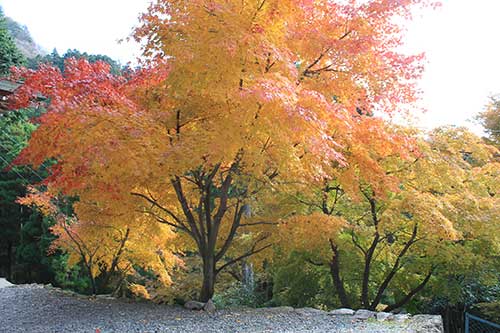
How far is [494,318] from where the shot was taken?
7.20 meters

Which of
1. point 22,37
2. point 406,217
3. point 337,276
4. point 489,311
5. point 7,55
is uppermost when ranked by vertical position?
point 22,37

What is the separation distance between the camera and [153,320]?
228 inches

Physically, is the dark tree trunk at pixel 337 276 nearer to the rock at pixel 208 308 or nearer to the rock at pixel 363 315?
the rock at pixel 363 315

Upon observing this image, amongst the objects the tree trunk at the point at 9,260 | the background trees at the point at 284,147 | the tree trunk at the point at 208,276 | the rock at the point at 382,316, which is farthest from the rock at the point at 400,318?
the tree trunk at the point at 9,260

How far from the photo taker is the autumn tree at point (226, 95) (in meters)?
5.00

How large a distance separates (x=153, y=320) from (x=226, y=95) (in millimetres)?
3109

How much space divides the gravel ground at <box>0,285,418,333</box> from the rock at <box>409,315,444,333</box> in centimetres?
16

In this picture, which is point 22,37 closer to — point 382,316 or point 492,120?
point 492,120

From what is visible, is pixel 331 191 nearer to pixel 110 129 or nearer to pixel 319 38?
pixel 319 38

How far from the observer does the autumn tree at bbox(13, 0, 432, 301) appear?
Answer: 5.00 metres

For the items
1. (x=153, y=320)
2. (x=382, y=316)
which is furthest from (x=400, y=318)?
(x=153, y=320)

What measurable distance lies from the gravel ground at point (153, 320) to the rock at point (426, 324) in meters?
0.16

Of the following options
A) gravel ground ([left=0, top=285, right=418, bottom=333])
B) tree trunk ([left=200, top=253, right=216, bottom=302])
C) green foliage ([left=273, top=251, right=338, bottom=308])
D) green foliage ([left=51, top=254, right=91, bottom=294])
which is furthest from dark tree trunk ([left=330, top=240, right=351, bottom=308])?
green foliage ([left=51, top=254, right=91, bottom=294])

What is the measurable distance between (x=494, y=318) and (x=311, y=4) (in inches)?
229
